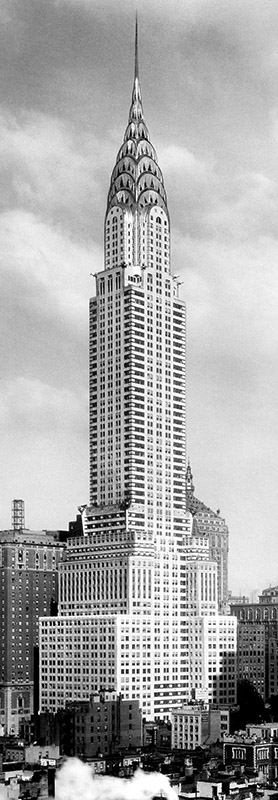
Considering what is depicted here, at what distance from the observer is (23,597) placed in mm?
183250

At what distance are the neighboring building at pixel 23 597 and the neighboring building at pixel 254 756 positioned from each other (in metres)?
57.0

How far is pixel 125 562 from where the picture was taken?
169 meters

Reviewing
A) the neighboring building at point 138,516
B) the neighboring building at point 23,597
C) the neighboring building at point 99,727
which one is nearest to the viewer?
the neighboring building at point 99,727

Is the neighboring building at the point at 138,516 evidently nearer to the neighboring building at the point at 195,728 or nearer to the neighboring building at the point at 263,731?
the neighboring building at the point at 195,728

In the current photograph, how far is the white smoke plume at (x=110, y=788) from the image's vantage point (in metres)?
75.6

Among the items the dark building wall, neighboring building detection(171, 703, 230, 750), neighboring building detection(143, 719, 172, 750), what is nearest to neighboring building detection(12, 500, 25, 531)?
neighboring building detection(143, 719, 172, 750)

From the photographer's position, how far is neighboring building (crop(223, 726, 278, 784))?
113m

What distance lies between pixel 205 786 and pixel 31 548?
304 feet

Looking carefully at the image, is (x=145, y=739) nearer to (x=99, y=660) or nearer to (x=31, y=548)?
(x=99, y=660)

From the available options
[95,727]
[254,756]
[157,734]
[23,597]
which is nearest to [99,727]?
[95,727]

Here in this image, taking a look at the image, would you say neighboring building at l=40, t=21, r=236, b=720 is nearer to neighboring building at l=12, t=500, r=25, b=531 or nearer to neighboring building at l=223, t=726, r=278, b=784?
neighboring building at l=12, t=500, r=25, b=531

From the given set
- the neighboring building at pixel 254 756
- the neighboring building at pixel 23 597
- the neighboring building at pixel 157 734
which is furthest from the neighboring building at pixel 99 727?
the neighboring building at pixel 23 597

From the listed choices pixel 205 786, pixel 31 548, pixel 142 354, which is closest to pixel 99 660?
pixel 31 548

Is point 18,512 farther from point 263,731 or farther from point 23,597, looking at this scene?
point 263,731
